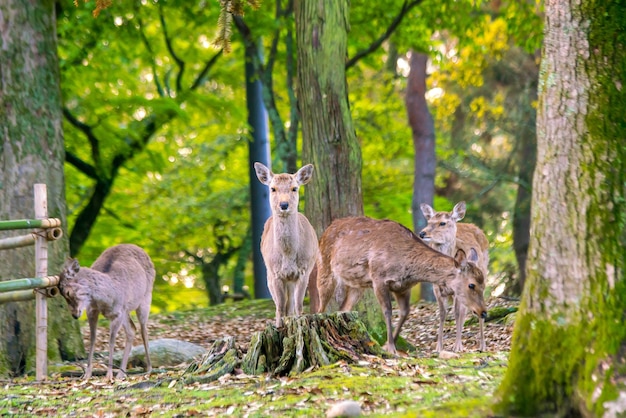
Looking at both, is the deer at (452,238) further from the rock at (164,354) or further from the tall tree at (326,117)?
the rock at (164,354)

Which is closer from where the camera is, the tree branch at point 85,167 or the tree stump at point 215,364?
the tree stump at point 215,364

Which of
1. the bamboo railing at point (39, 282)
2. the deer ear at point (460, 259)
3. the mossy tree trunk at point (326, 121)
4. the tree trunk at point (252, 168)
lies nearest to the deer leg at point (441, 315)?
the mossy tree trunk at point (326, 121)

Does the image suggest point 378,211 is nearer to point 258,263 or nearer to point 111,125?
point 258,263

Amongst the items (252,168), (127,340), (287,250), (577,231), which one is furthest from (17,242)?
(252,168)

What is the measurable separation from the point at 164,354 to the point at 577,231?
689 centimetres

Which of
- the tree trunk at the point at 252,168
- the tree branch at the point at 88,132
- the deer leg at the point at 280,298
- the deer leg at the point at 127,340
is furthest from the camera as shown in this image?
the tree trunk at the point at 252,168

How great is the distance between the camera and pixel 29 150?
11.6 m

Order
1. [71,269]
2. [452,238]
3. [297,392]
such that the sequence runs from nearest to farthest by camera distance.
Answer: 1. [297,392]
2. [71,269]
3. [452,238]

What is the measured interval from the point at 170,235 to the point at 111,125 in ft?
22.8

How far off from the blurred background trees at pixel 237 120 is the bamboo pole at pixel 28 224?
13.2 ft

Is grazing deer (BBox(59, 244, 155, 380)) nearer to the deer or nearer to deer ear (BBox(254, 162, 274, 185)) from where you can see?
deer ear (BBox(254, 162, 274, 185))

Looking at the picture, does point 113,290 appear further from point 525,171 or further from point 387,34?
point 525,171

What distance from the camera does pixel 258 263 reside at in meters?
19.1

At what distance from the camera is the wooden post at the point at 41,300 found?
397 inches
